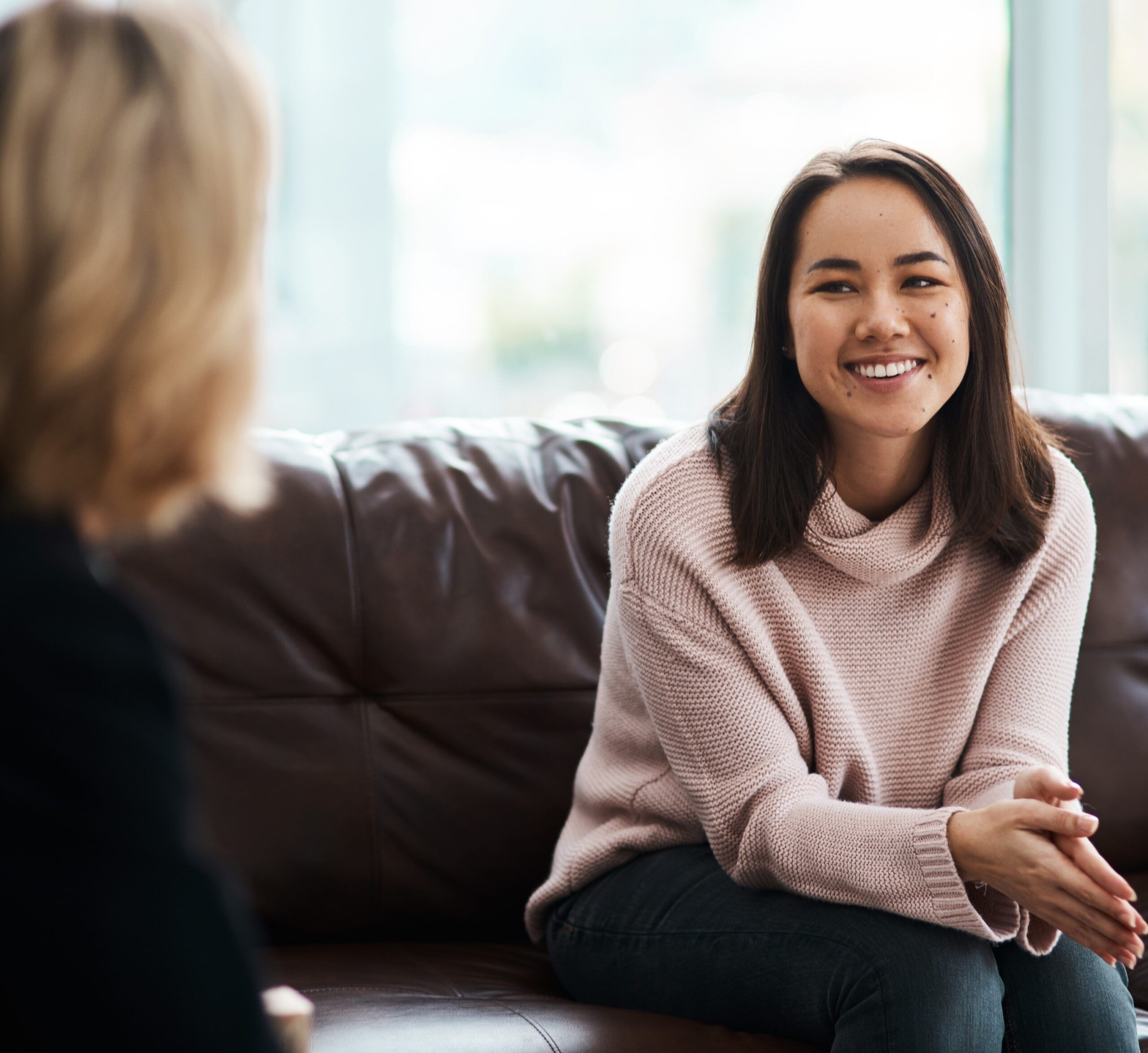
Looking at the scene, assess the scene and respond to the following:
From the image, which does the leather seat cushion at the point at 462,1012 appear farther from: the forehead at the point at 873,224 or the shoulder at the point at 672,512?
the forehead at the point at 873,224

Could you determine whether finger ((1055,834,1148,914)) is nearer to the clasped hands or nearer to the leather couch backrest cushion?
the clasped hands

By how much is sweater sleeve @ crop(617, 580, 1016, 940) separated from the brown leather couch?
28 cm

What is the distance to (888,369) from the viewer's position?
1418mm

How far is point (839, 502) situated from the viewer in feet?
4.73

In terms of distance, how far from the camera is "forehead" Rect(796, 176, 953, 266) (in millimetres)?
1414

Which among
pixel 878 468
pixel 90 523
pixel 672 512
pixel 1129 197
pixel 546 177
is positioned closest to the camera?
pixel 90 523

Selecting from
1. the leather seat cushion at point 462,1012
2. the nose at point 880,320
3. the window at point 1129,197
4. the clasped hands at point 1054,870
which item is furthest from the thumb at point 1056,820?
the window at point 1129,197

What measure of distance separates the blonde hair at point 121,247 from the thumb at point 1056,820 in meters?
0.84

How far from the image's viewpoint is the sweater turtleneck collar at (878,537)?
4.70ft

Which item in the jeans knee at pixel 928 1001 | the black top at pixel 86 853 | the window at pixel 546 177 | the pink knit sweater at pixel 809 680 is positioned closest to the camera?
the black top at pixel 86 853

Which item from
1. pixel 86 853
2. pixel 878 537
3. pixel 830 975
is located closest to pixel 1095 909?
pixel 830 975

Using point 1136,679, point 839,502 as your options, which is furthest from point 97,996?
point 1136,679

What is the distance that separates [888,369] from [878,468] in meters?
0.14

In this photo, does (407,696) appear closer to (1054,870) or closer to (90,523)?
(1054,870)
